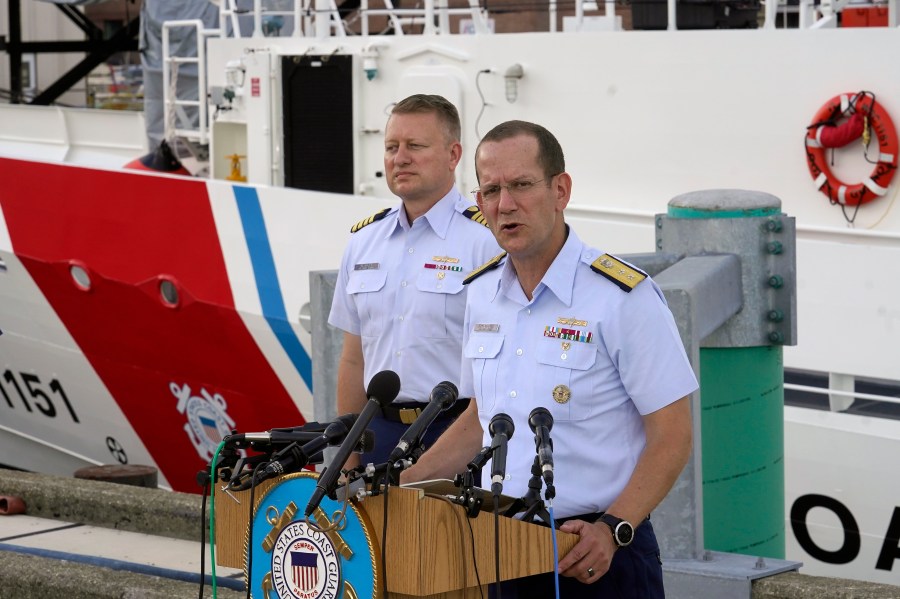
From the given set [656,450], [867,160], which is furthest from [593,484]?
[867,160]

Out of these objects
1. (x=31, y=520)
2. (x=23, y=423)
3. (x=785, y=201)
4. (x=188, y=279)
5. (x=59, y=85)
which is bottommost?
(x=23, y=423)

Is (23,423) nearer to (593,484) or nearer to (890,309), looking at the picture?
(890,309)

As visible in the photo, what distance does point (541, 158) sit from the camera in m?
2.14

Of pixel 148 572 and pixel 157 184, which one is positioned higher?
pixel 157 184

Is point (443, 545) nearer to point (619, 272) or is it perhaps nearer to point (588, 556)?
point (588, 556)

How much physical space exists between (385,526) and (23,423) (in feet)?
25.4

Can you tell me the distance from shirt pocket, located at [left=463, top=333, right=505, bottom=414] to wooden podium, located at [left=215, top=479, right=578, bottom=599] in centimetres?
32

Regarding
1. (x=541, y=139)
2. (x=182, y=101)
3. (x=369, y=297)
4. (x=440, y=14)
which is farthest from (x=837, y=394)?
(x=182, y=101)

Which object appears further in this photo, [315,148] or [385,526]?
[315,148]

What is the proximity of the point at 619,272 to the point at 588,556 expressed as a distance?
0.47 metres

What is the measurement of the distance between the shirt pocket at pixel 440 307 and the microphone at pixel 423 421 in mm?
1056

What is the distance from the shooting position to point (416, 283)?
3180mm

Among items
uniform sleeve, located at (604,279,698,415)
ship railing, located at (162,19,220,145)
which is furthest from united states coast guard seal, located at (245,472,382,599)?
ship railing, located at (162,19,220,145)

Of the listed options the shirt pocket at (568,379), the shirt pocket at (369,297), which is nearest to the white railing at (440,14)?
the shirt pocket at (369,297)
